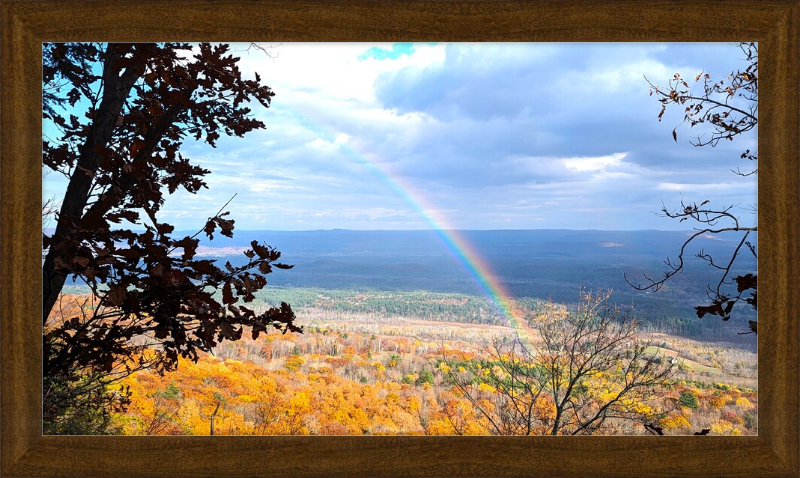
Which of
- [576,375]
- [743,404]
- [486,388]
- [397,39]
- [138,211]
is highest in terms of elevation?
[397,39]

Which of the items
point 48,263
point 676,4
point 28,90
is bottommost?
point 48,263

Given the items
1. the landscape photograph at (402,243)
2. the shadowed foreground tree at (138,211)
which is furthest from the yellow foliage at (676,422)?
the shadowed foreground tree at (138,211)

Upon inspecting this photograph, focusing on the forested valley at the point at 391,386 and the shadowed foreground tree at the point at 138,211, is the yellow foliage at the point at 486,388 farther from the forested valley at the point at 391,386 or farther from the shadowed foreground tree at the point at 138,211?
the shadowed foreground tree at the point at 138,211

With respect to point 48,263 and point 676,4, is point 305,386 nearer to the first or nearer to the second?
point 48,263

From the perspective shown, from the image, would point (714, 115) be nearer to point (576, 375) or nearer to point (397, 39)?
point (397, 39)

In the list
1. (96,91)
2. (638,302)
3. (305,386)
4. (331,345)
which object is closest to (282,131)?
(331,345)

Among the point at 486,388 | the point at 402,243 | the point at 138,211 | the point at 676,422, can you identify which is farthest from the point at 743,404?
the point at 402,243

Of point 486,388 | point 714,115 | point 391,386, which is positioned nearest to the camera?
point 714,115
